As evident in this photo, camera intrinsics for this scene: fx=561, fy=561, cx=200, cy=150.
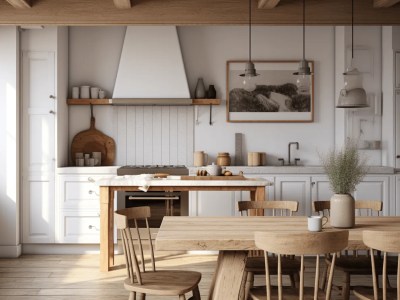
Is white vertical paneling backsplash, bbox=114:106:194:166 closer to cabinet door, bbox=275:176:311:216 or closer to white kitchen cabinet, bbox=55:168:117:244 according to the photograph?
white kitchen cabinet, bbox=55:168:117:244

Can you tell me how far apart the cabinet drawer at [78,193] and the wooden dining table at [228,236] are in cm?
278

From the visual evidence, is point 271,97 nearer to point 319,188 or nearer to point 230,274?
point 319,188

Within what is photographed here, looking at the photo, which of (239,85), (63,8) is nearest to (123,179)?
(63,8)

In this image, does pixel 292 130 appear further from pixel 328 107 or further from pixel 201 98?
pixel 201 98

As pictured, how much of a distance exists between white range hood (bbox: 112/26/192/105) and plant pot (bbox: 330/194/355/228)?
3694 mm

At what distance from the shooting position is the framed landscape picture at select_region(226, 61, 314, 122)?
23.8 ft

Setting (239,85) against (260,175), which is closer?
(260,175)

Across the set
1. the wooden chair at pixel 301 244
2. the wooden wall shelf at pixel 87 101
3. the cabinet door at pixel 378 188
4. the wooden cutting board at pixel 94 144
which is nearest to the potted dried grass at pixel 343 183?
the wooden chair at pixel 301 244

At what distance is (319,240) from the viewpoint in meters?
2.76

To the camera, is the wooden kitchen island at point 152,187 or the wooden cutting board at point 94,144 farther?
the wooden cutting board at point 94,144

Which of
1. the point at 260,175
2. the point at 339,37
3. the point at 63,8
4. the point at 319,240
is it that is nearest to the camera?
the point at 319,240

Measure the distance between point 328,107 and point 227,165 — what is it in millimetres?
1535

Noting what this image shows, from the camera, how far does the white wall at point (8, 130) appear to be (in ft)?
20.4

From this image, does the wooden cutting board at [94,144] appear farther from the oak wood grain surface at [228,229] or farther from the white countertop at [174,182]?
the oak wood grain surface at [228,229]
